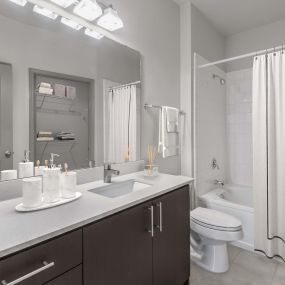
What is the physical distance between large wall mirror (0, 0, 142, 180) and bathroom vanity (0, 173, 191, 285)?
0.99 ft

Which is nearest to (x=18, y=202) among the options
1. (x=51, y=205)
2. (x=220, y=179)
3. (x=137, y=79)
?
(x=51, y=205)

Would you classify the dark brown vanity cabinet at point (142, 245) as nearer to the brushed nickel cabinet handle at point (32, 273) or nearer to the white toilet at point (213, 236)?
the brushed nickel cabinet handle at point (32, 273)

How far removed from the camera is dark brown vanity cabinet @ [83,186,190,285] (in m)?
0.95

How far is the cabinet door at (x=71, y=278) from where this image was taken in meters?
0.80

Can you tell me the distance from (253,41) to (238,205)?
228 centimetres

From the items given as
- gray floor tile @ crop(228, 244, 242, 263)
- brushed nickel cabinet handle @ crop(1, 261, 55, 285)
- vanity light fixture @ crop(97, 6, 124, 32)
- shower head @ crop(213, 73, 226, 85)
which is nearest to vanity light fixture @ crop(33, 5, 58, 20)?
vanity light fixture @ crop(97, 6, 124, 32)

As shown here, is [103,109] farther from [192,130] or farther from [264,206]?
[264,206]

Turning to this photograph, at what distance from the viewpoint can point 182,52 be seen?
2.46 meters

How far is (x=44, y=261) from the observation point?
2.51ft

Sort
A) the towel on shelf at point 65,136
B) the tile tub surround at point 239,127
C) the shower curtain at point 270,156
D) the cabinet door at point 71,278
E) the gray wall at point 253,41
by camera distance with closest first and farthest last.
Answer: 1. the cabinet door at point 71,278
2. the towel on shelf at point 65,136
3. the shower curtain at point 270,156
4. the gray wall at point 253,41
5. the tile tub surround at point 239,127

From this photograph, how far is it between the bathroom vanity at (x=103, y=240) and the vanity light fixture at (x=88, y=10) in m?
1.19

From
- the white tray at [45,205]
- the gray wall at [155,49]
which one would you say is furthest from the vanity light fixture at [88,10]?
the white tray at [45,205]

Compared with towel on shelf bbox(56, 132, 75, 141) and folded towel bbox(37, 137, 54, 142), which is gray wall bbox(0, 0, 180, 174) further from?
towel on shelf bbox(56, 132, 75, 141)

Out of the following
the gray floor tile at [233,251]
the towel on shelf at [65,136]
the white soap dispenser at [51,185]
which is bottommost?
the gray floor tile at [233,251]
